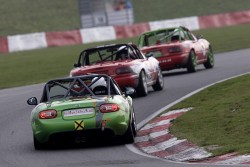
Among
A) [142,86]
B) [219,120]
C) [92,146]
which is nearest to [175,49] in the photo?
[142,86]

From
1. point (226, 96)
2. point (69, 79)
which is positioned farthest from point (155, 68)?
point (69, 79)

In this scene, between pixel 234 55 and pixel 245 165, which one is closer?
pixel 245 165

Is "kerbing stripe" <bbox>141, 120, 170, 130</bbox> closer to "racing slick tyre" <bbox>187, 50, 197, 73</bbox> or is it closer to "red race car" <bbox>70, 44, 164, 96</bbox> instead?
"red race car" <bbox>70, 44, 164, 96</bbox>

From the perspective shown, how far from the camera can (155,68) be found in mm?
20969

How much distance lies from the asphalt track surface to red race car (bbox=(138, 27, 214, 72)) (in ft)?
1.21

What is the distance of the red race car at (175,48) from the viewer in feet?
81.9

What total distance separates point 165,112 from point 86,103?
343 cm

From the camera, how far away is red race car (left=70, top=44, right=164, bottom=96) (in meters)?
19.6

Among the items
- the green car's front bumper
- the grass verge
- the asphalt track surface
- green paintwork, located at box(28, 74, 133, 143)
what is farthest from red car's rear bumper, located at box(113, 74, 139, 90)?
the green car's front bumper

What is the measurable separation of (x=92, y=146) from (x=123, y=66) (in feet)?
22.5

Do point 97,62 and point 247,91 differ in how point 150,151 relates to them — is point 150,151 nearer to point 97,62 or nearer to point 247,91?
point 247,91

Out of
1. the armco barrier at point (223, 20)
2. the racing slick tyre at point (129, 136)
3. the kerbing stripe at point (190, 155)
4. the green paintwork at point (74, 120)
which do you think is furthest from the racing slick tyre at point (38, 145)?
the armco barrier at point (223, 20)

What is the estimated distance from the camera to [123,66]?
19.7 meters

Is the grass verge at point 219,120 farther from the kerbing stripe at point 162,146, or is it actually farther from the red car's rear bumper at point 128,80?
the red car's rear bumper at point 128,80
